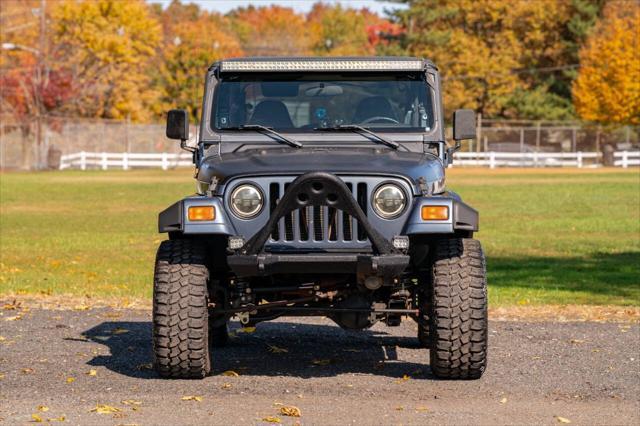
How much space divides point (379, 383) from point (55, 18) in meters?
74.7

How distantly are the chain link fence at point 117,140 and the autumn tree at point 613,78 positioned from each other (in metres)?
1.15

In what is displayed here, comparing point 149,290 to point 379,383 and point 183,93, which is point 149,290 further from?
point 183,93

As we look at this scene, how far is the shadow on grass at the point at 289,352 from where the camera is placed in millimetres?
9281

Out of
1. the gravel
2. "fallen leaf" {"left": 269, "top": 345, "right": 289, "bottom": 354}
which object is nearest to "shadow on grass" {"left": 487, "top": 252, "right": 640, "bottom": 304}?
the gravel

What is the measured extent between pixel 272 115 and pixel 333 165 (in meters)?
1.50

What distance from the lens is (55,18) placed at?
80562mm

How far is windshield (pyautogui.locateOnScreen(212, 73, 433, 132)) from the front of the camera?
9750 millimetres

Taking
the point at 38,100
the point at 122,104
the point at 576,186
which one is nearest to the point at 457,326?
the point at 576,186

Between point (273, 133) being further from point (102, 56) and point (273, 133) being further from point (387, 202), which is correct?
point (102, 56)

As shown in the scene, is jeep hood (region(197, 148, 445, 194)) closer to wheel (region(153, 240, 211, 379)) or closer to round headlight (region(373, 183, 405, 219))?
round headlight (region(373, 183, 405, 219))

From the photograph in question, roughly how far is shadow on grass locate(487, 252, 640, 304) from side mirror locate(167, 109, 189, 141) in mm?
6303

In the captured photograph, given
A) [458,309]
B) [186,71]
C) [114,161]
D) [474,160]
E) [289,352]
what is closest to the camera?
[458,309]

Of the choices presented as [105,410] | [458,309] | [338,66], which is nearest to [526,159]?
[338,66]

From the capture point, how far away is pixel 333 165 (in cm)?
840
